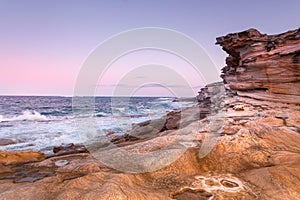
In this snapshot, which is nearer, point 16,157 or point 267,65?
point 16,157

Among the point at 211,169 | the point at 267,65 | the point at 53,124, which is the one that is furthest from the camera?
the point at 53,124

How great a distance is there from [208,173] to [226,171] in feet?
1.49

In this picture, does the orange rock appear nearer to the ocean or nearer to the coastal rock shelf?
the ocean

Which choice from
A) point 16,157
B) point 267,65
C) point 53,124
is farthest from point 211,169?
point 53,124

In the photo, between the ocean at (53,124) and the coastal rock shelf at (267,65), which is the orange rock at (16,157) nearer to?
the ocean at (53,124)

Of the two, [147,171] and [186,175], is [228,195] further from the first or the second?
[147,171]

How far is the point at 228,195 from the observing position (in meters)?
3.78

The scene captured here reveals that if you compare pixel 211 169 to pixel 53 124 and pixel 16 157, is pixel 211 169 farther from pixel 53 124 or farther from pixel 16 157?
pixel 53 124

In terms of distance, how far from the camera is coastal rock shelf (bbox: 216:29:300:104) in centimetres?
960

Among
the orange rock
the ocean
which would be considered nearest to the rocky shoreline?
the orange rock

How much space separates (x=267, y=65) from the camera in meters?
10.8

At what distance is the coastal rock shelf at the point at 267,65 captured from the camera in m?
9.60

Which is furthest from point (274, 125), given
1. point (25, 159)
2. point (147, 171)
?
point (25, 159)

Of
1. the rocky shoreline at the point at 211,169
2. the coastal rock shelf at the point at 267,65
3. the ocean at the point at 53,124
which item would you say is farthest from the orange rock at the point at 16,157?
the coastal rock shelf at the point at 267,65
